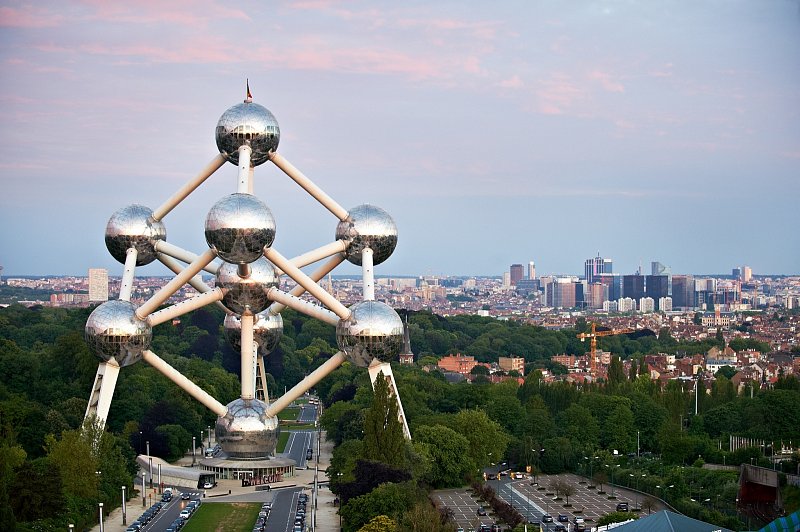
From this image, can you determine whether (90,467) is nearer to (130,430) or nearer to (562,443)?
(130,430)

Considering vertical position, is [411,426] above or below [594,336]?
below

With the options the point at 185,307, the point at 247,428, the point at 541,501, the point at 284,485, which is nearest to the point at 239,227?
the point at 185,307

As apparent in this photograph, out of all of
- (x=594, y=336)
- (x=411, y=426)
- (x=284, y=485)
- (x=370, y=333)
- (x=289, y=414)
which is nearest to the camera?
(x=370, y=333)

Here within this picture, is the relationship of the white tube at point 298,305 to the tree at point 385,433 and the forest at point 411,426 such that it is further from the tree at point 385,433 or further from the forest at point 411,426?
the tree at point 385,433

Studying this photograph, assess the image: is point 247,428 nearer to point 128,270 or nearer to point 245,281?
point 245,281

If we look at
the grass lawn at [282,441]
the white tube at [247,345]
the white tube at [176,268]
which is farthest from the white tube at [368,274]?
the grass lawn at [282,441]

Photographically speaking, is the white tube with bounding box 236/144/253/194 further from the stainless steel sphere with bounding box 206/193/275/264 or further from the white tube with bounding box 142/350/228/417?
the white tube with bounding box 142/350/228/417

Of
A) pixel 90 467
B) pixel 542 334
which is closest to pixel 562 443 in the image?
pixel 90 467
